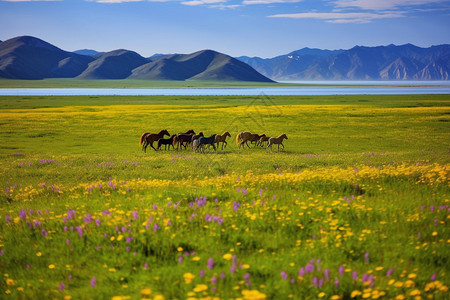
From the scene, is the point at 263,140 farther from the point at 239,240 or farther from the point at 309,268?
the point at 309,268

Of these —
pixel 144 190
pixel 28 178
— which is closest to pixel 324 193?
pixel 144 190

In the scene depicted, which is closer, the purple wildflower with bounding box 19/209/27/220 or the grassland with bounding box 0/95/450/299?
the grassland with bounding box 0/95/450/299

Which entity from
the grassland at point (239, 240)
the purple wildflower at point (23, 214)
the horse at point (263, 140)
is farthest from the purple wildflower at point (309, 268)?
the horse at point (263, 140)

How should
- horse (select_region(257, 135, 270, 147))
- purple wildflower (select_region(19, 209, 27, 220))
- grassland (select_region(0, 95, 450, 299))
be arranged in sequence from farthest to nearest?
horse (select_region(257, 135, 270, 147)), purple wildflower (select_region(19, 209, 27, 220)), grassland (select_region(0, 95, 450, 299))

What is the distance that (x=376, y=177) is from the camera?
44.2 feet

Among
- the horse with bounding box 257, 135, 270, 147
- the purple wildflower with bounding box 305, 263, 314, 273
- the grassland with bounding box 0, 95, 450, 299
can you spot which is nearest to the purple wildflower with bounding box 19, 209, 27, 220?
the grassland with bounding box 0, 95, 450, 299

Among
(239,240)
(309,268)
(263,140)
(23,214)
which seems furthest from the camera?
(263,140)

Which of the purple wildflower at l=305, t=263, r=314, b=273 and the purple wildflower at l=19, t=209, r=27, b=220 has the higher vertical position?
the purple wildflower at l=305, t=263, r=314, b=273

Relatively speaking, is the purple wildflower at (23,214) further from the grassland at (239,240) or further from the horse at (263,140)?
the horse at (263,140)

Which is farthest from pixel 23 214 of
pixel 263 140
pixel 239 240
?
pixel 263 140

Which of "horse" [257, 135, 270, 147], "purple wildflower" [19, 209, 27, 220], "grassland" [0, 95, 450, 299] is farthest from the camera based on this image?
"horse" [257, 135, 270, 147]

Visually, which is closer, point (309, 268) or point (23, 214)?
point (309, 268)

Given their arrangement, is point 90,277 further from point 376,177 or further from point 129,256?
point 376,177

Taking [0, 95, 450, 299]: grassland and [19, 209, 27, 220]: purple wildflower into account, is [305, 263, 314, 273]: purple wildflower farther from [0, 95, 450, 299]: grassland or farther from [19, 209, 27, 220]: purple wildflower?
[19, 209, 27, 220]: purple wildflower
